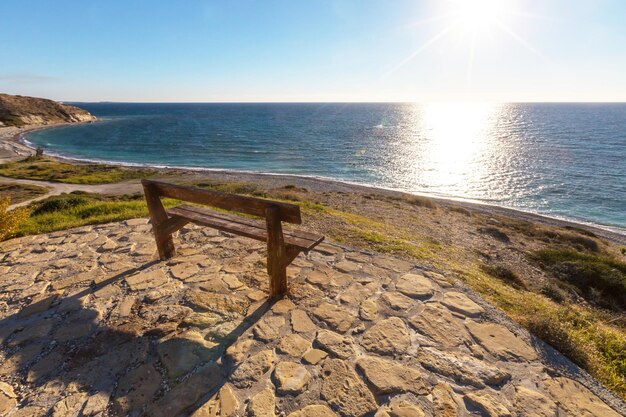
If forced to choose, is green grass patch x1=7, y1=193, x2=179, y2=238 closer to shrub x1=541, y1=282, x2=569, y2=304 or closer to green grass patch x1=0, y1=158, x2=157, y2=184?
shrub x1=541, y1=282, x2=569, y2=304

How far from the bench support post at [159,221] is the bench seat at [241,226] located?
179mm

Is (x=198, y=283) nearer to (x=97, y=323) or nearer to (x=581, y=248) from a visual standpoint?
(x=97, y=323)

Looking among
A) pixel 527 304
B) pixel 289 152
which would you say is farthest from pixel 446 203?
pixel 289 152

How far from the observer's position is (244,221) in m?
4.52

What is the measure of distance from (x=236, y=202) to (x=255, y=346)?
5.52ft

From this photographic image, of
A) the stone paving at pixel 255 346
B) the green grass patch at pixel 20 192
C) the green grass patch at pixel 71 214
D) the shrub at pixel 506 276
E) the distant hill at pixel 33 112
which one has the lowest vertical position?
the shrub at pixel 506 276

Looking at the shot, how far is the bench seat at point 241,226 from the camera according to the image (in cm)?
386

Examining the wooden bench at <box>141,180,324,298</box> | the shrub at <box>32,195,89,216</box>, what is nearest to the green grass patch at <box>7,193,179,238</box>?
the shrub at <box>32,195,89,216</box>

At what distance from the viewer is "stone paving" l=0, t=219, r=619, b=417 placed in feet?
8.18

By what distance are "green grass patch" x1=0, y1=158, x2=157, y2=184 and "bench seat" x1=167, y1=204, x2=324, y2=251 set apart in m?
24.9

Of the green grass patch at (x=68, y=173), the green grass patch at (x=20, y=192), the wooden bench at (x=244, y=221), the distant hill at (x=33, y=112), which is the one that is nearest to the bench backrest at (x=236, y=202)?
the wooden bench at (x=244, y=221)

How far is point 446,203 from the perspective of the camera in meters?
21.7

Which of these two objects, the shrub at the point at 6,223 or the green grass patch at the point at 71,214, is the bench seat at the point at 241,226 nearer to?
the green grass patch at the point at 71,214

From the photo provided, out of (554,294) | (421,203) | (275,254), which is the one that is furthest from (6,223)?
(421,203)
